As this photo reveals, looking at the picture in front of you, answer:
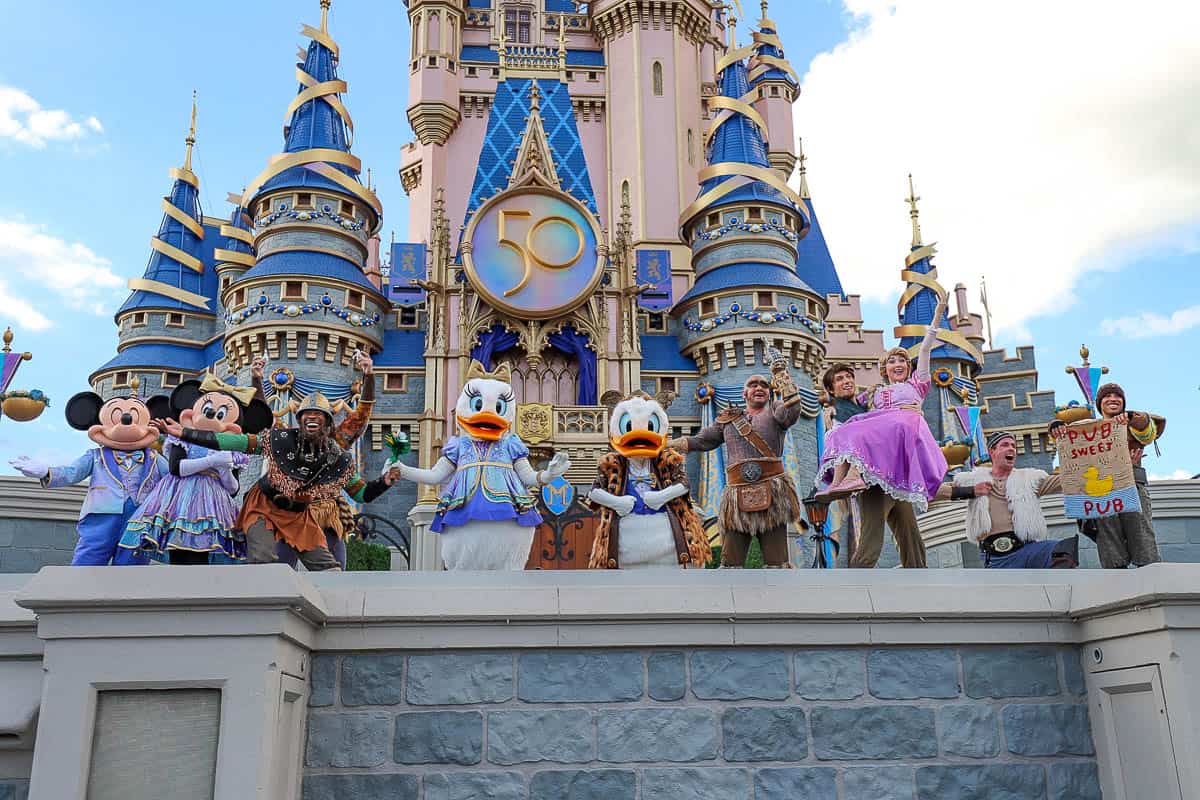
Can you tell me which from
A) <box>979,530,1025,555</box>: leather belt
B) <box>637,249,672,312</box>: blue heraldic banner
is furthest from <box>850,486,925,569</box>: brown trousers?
<box>637,249,672,312</box>: blue heraldic banner

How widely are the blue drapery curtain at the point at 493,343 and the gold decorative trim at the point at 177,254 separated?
7.73m

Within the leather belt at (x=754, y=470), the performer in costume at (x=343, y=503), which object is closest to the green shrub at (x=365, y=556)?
the performer in costume at (x=343, y=503)

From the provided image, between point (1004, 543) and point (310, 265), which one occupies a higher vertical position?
point (310, 265)

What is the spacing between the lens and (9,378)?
12.2 meters

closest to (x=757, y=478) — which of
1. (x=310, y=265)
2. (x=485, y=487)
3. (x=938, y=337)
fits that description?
(x=485, y=487)

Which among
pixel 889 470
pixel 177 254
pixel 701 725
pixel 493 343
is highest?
pixel 177 254

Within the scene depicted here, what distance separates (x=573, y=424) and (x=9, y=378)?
849cm

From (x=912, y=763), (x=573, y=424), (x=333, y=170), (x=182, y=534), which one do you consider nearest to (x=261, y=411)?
(x=182, y=534)

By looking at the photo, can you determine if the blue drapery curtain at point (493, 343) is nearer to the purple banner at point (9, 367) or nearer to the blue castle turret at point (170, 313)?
the blue castle turret at point (170, 313)

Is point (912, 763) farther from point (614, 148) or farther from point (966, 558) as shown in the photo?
point (614, 148)

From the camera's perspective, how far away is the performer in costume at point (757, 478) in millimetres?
5973

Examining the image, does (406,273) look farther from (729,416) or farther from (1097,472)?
(1097,472)

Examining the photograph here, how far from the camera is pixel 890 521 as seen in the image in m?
6.04

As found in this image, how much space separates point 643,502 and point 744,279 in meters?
13.2
